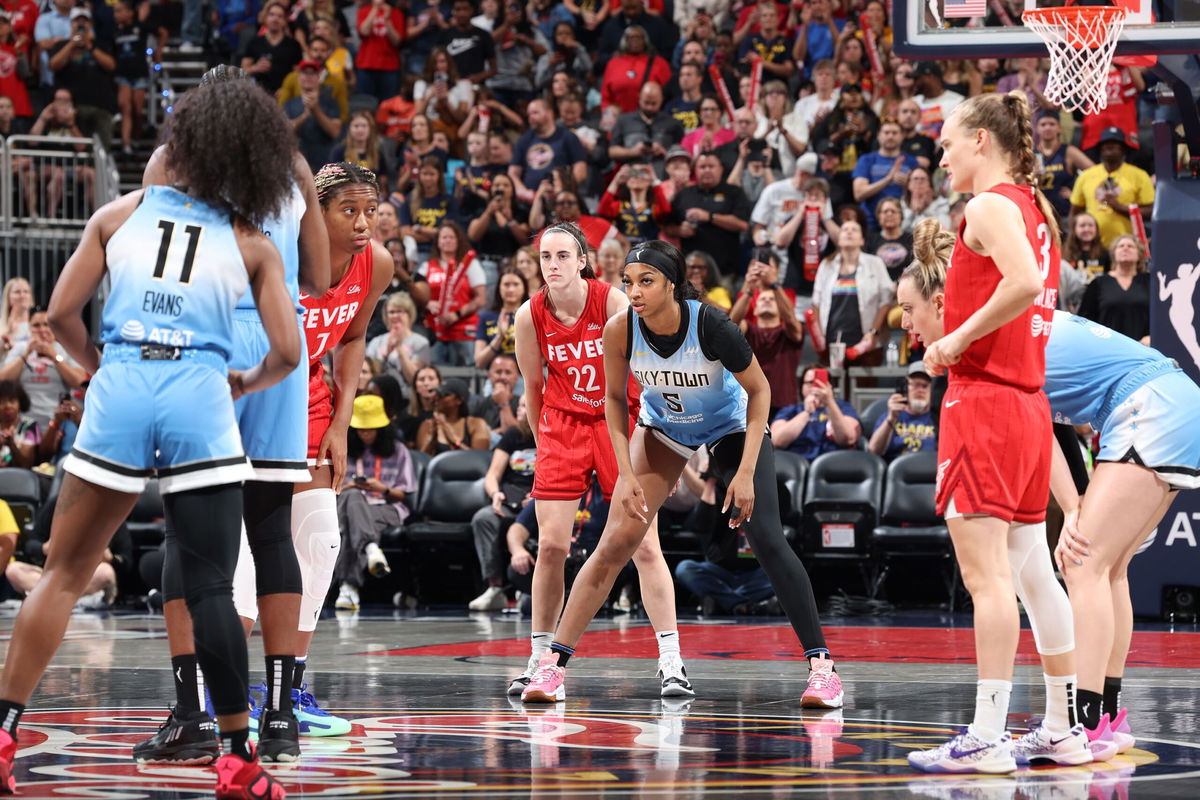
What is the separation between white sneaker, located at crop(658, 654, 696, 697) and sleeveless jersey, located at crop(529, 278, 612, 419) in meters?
1.17

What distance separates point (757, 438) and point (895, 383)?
261 inches

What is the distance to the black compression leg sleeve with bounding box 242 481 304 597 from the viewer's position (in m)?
4.91

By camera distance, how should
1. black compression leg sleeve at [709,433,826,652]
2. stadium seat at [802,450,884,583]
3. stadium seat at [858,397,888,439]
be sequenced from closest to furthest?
black compression leg sleeve at [709,433,826,652] < stadium seat at [802,450,884,583] < stadium seat at [858,397,888,439]

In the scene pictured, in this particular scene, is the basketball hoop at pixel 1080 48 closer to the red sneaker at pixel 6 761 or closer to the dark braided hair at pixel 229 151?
the dark braided hair at pixel 229 151

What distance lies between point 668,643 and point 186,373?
3.21 m

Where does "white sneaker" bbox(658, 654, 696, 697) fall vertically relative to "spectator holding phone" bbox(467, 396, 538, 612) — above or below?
above

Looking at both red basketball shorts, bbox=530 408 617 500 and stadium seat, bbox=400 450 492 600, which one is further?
stadium seat, bbox=400 450 492 600

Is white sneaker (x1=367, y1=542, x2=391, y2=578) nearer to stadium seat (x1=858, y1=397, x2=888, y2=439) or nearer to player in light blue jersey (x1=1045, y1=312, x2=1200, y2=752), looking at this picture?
stadium seat (x1=858, y1=397, x2=888, y2=439)

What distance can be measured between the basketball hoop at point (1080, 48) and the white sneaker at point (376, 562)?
20.3ft

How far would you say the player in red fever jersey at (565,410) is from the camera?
695cm

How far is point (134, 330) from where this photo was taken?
13.7 feet

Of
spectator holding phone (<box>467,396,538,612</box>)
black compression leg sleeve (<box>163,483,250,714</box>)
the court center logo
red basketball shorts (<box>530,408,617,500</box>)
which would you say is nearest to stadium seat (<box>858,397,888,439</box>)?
spectator holding phone (<box>467,396,538,612</box>)

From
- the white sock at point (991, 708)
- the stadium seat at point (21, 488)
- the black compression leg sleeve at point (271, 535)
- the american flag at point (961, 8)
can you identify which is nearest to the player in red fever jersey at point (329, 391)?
the black compression leg sleeve at point (271, 535)

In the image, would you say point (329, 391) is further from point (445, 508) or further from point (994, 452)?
point (445, 508)
